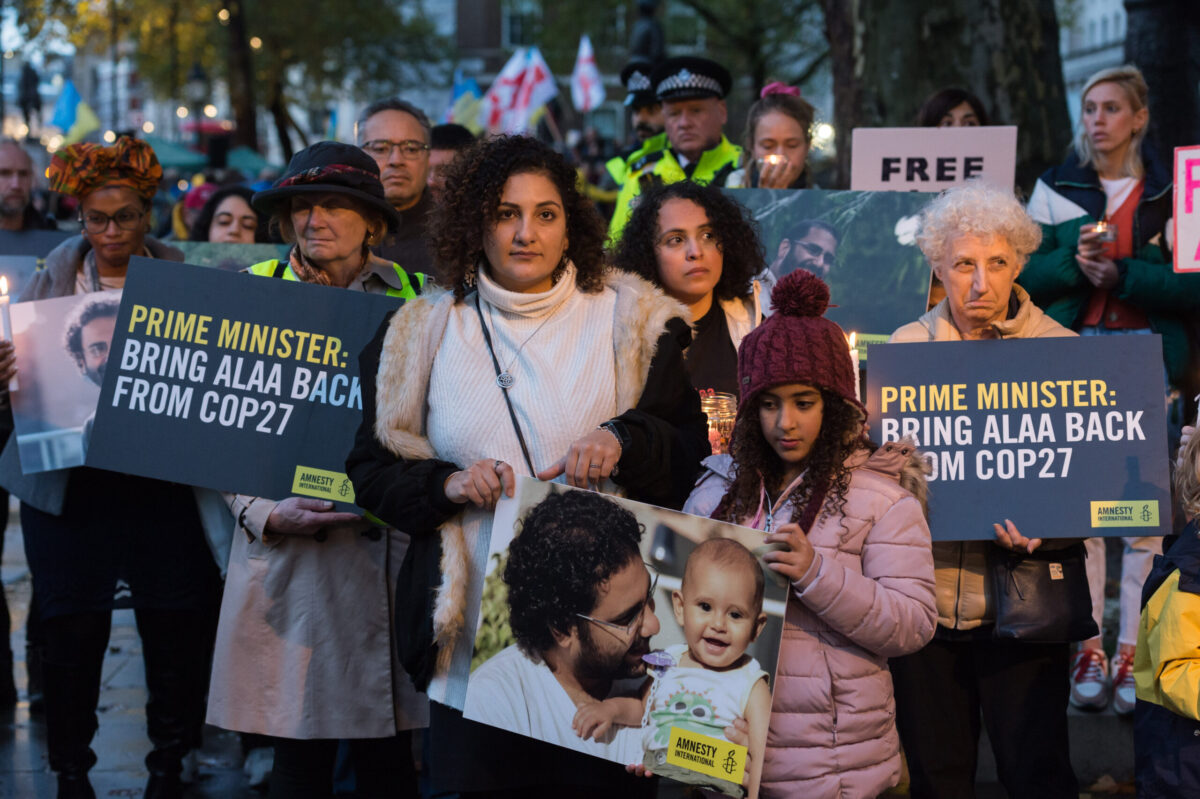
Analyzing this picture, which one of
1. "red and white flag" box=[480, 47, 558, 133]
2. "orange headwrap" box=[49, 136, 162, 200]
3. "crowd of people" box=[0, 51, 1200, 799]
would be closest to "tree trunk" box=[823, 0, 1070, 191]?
"crowd of people" box=[0, 51, 1200, 799]

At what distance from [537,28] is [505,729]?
3992cm

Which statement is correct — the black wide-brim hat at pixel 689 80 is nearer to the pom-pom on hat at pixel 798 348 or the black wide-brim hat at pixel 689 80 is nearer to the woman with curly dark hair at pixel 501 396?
the woman with curly dark hair at pixel 501 396

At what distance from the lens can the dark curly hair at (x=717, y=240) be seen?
4.70 meters

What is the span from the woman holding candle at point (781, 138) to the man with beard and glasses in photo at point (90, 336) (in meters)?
2.83

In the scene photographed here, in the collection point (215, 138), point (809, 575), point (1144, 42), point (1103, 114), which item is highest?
point (215, 138)

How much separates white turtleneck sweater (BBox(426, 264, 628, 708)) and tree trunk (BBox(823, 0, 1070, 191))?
5.16 meters

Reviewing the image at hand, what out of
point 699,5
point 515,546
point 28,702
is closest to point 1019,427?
point 515,546

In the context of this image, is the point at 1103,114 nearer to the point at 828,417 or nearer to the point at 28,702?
the point at 828,417

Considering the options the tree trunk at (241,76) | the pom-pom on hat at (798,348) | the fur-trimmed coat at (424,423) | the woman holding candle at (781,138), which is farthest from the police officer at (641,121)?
the tree trunk at (241,76)

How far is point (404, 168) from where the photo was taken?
5.84 m

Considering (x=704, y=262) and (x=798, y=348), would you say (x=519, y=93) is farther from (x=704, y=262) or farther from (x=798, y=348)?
(x=798, y=348)

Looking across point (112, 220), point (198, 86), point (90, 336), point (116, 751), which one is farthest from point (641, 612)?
point (198, 86)

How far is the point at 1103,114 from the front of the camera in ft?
18.8

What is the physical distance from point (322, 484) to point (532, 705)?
1.30 metres
